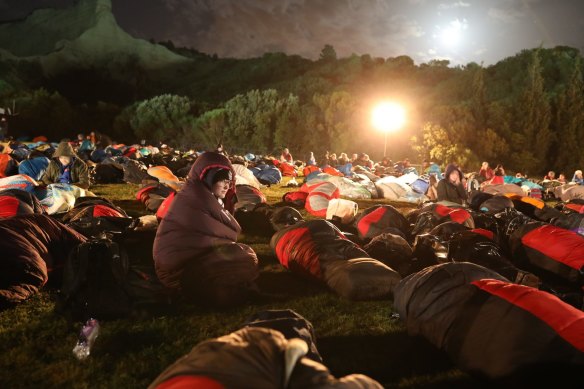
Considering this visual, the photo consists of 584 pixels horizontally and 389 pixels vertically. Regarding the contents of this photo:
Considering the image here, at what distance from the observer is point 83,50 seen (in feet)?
315

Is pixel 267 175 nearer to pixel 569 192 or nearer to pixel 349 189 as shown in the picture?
pixel 349 189

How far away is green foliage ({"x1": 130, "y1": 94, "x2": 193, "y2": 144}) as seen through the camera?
46.8m

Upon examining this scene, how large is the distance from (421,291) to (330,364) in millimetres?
906

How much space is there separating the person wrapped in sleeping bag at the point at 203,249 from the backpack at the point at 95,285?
480mm

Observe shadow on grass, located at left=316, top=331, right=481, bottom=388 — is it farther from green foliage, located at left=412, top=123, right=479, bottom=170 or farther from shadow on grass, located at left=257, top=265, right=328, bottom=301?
green foliage, located at left=412, top=123, right=479, bottom=170

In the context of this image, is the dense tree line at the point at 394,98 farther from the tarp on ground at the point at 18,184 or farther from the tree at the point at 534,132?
the tarp on ground at the point at 18,184

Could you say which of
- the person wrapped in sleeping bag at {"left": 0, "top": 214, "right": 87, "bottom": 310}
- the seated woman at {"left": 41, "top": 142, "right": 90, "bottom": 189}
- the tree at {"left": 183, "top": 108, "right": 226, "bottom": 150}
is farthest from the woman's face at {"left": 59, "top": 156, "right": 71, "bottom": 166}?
the tree at {"left": 183, "top": 108, "right": 226, "bottom": 150}

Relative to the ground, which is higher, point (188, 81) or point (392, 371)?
point (188, 81)

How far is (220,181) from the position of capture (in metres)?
4.06

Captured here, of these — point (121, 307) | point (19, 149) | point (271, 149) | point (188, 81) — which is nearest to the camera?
point (121, 307)

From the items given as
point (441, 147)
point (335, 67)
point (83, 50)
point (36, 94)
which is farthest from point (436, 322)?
point (83, 50)

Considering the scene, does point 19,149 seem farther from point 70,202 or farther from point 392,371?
point 392,371

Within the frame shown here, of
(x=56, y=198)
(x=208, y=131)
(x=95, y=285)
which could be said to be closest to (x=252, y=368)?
(x=95, y=285)

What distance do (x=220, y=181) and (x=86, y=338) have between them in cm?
181
